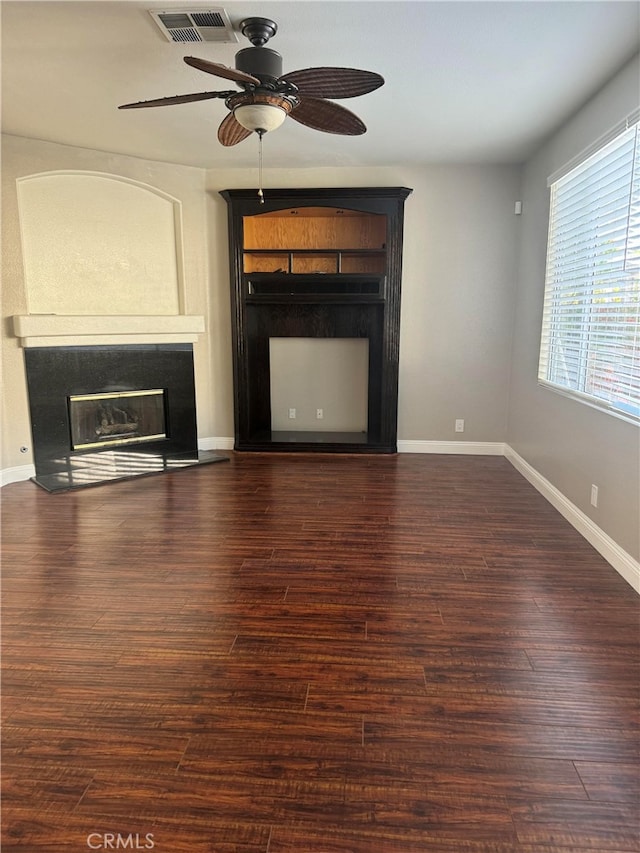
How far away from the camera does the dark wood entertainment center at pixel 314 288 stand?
5152mm

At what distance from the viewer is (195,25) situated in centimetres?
255

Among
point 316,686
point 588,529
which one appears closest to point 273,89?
point 316,686

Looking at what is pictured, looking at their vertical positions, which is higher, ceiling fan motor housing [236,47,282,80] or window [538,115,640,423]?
ceiling fan motor housing [236,47,282,80]

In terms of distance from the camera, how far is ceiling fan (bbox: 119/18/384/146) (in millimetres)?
2412

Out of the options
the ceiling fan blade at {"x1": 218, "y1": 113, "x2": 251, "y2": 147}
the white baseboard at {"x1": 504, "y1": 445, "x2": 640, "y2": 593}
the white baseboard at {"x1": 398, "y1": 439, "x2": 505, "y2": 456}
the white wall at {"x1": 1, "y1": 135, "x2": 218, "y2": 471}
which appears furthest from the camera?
the white baseboard at {"x1": 398, "y1": 439, "x2": 505, "y2": 456}

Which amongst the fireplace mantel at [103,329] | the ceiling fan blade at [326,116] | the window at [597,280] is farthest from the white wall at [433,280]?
the ceiling fan blade at [326,116]

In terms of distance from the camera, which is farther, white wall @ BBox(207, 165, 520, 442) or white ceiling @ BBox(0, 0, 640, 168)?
white wall @ BBox(207, 165, 520, 442)

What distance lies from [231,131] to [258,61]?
0.49 metres

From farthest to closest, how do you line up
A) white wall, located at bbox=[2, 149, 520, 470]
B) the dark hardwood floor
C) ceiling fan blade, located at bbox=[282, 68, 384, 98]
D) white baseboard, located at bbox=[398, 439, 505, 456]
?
white baseboard, located at bbox=[398, 439, 505, 456] < white wall, located at bbox=[2, 149, 520, 470] < ceiling fan blade, located at bbox=[282, 68, 384, 98] < the dark hardwood floor

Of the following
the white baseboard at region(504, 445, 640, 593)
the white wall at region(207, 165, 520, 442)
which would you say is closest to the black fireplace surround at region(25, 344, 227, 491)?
the white wall at region(207, 165, 520, 442)

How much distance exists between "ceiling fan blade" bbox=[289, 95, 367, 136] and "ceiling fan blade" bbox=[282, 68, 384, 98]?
107 millimetres

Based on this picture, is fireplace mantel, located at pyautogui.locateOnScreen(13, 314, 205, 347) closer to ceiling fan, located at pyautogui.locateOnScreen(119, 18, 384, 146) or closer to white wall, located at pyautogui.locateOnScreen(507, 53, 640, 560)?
ceiling fan, located at pyautogui.locateOnScreen(119, 18, 384, 146)

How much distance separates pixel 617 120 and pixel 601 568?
2458 millimetres

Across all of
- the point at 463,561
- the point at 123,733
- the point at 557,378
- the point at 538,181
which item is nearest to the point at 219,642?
the point at 123,733
